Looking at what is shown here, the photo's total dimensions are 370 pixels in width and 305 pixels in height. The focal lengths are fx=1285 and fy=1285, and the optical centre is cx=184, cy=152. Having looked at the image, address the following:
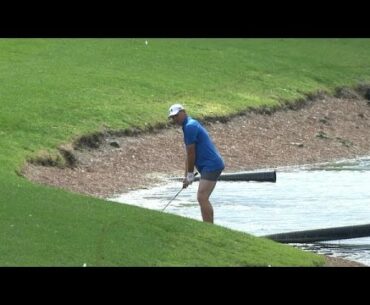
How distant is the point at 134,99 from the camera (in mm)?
30672

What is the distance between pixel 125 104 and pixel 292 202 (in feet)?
27.4

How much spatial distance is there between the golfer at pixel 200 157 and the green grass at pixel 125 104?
106 cm

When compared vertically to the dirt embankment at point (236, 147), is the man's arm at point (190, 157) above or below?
above

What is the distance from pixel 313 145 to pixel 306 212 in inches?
357

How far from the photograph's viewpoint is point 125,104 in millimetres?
29797

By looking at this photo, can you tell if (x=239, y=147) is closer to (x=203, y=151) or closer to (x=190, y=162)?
(x=203, y=151)

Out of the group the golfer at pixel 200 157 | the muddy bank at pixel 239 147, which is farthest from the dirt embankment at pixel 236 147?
the golfer at pixel 200 157

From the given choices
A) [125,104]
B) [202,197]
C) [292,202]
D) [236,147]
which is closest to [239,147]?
[236,147]

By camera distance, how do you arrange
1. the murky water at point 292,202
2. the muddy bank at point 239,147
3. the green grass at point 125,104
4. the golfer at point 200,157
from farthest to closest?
1. the muddy bank at point 239,147
2. the murky water at point 292,202
3. the golfer at point 200,157
4. the green grass at point 125,104

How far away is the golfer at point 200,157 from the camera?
59.3 feet

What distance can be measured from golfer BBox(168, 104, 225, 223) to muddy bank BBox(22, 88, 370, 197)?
4.49 metres

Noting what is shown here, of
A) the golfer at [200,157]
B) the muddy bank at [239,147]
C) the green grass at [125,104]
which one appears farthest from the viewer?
the muddy bank at [239,147]

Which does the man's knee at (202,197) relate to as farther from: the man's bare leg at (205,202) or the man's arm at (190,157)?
the man's arm at (190,157)
